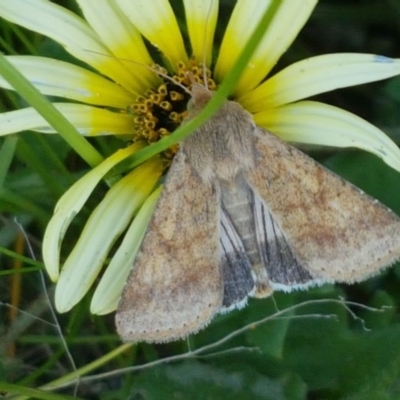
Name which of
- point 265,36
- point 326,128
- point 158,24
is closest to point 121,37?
point 158,24

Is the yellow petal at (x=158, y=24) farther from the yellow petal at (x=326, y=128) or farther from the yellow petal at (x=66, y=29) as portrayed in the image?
the yellow petal at (x=326, y=128)

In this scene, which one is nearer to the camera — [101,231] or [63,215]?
[63,215]

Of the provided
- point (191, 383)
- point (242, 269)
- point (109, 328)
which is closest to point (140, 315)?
point (242, 269)

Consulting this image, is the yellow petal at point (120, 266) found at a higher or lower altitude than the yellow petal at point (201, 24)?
lower

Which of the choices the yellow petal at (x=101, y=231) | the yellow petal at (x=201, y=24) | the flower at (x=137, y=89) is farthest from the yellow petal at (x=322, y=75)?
the yellow petal at (x=101, y=231)

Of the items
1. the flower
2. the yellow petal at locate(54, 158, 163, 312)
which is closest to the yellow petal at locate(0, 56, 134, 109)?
the flower

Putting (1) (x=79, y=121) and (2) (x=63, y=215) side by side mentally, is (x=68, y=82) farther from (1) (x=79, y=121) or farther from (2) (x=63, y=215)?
(2) (x=63, y=215)

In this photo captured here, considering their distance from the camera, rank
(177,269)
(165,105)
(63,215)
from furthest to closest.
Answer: (165,105)
(177,269)
(63,215)
